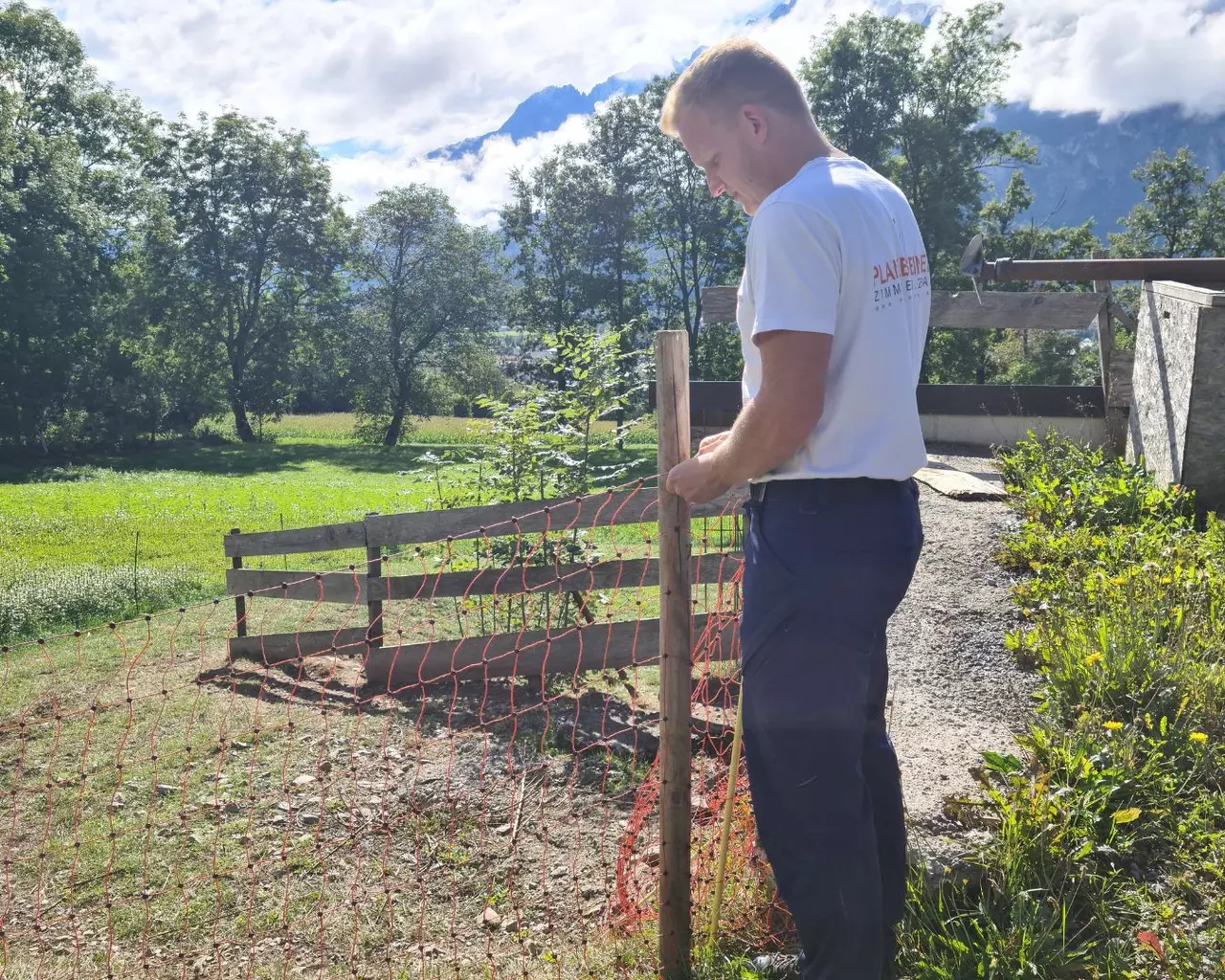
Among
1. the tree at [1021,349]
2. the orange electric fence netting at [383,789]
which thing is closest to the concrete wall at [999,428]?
the orange electric fence netting at [383,789]

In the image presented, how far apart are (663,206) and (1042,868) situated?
42.7 metres

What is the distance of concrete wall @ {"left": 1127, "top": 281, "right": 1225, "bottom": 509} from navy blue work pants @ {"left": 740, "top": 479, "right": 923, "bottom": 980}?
6.84 m

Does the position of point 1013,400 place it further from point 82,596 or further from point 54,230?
point 54,230

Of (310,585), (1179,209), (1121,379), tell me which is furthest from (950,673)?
(1179,209)

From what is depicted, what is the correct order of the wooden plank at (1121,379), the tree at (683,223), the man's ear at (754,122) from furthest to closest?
the tree at (683,223)
the wooden plank at (1121,379)
the man's ear at (754,122)

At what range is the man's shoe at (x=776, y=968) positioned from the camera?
271 cm

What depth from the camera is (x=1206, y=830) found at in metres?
3.04

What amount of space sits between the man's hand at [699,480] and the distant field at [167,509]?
152 inches

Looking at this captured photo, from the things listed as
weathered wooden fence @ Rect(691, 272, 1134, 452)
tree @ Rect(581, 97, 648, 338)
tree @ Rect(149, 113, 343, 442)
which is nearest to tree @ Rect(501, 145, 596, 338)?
tree @ Rect(581, 97, 648, 338)

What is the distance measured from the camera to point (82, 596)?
9.12 metres

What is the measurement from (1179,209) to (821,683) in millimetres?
52636

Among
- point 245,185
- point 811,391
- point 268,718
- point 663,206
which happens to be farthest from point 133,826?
point 245,185

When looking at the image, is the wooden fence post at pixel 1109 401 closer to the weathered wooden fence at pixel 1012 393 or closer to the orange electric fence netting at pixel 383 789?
the weathered wooden fence at pixel 1012 393

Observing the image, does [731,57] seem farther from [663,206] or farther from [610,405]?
[663,206]
